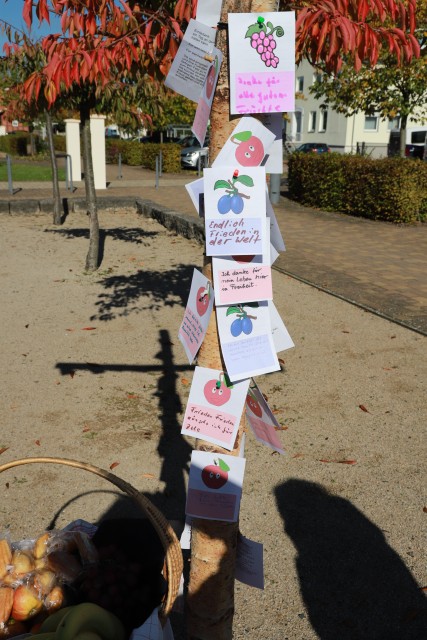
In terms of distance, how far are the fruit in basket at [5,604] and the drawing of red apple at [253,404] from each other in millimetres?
1062

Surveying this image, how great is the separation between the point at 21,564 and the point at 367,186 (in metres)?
13.2

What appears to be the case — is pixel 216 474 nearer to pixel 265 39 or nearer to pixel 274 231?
pixel 274 231

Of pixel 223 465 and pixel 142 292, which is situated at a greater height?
pixel 223 465

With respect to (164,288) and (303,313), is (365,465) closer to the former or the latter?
(303,313)

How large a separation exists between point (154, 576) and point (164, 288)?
595 cm

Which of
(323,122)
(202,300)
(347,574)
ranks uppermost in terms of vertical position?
(323,122)

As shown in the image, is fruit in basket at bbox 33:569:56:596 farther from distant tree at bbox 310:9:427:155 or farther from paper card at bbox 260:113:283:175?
distant tree at bbox 310:9:427:155

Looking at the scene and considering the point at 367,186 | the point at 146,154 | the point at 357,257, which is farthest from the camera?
the point at 146,154

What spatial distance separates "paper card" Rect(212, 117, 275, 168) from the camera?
74.9 inches

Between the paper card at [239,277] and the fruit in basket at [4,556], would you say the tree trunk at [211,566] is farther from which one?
the fruit in basket at [4,556]

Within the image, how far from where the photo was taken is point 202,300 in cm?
211

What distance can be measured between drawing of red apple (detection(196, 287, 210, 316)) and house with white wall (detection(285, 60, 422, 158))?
39743mm

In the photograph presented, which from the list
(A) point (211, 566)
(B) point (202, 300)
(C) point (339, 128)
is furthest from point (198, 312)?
(C) point (339, 128)

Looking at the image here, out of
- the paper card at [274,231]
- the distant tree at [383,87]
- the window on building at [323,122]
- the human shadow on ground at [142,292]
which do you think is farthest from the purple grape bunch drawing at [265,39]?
the window on building at [323,122]
